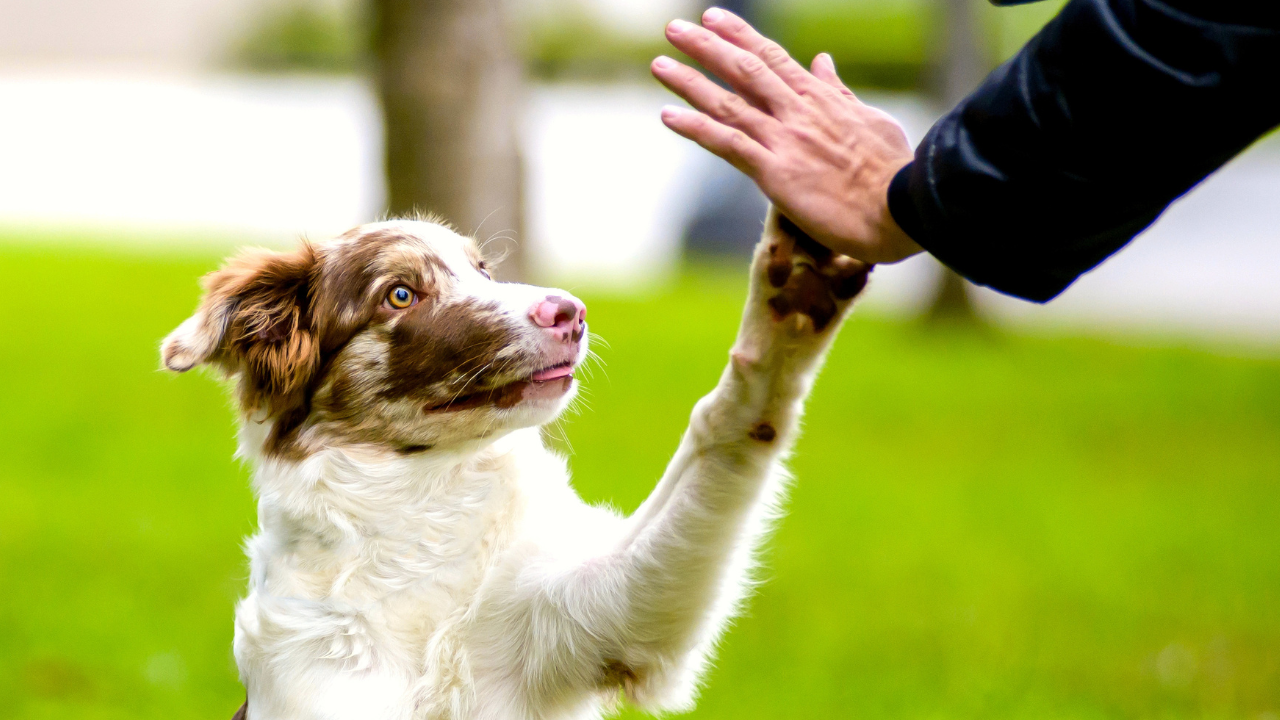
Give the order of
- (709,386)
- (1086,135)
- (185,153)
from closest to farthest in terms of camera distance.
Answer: (1086,135) < (709,386) < (185,153)

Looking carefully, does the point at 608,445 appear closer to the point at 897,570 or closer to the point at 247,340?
the point at 897,570

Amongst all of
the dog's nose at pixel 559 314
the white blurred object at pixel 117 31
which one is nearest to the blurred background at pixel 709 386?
the dog's nose at pixel 559 314

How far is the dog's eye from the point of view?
355 cm

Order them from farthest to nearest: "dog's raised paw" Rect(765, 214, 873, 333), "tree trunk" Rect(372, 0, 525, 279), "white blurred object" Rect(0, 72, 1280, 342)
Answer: "white blurred object" Rect(0, 72, 1280, 342), "tree trunk" Rect(372, 0, 525, 279), "dog's raised paw" Rect(765, 214, 873, 333)

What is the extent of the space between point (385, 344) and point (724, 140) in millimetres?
1407

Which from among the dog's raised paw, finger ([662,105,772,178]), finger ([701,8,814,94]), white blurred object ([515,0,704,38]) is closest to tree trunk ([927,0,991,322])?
white blurred object ([515,0,704,38])

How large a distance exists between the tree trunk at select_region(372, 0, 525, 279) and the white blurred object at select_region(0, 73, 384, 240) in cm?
1441

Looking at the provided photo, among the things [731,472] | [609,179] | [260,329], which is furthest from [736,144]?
[609,179]

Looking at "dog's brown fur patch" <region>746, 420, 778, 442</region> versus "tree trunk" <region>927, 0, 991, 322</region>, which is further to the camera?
"tree trunk" <region>927, 0, 991, 322</region>

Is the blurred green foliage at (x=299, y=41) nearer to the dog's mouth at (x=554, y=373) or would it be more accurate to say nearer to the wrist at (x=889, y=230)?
the dog's mouth at (x=554, y=373)

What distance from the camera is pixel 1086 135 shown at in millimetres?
2266

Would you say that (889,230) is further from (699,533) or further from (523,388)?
(523,388)

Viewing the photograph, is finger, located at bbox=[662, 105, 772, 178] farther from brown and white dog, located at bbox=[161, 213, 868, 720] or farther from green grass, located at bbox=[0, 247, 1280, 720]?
green grass, located at bbox=[0, 247, 1280, 720]

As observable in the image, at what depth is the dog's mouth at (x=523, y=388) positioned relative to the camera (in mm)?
3307
